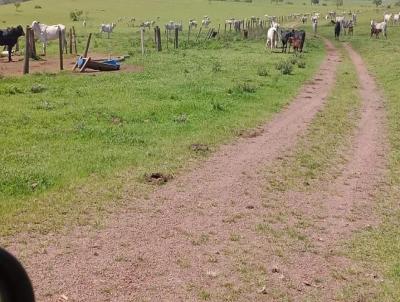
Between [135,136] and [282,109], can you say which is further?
[282,109]

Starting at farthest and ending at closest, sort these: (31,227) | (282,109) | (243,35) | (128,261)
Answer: (243,35)
(282,109)
(31,227)
(128,261)

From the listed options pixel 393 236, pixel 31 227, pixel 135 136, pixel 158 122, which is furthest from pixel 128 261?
pixel 158 122

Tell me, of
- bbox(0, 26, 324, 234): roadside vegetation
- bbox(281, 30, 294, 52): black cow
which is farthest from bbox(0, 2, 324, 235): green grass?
bbox(281, 30, 294, 52): black cow

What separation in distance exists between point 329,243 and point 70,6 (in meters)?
84.5

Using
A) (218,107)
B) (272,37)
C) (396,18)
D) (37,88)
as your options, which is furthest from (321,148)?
(396,18)

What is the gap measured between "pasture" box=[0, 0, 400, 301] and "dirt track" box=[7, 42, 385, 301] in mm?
276

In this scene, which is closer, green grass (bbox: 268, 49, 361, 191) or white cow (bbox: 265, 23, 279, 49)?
green grass (bbox: 268, 49, 361, 191)

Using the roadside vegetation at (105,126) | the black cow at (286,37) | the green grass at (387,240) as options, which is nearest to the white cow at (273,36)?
the black cow at (286,37)

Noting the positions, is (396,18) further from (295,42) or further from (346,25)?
(295,42)

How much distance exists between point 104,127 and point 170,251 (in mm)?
6463

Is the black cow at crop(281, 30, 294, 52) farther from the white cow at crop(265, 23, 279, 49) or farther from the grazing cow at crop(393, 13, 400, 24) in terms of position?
the grazing cow at crop(393, 13, 400, 24)

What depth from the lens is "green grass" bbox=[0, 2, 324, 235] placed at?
27.0 feet

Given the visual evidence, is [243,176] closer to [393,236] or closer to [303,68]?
[393,236]

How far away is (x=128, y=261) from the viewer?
6375 mm
